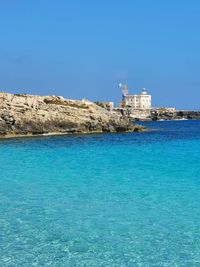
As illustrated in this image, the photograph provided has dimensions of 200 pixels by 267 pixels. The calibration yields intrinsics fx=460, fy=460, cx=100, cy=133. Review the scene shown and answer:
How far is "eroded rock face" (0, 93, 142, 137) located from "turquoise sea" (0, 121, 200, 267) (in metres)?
28.3

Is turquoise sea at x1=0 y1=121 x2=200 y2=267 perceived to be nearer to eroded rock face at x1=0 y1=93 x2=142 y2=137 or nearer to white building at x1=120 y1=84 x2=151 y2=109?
eroded rock face at x1=0 y1=93 x2=142 y2=137

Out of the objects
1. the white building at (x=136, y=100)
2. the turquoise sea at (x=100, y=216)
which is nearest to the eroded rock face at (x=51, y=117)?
the turquoise sea at (x=100, y=216)

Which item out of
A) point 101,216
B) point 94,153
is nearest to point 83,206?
point 101,216

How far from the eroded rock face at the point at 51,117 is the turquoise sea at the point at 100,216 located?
1114 inches

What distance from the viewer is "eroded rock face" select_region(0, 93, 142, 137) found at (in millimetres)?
50938

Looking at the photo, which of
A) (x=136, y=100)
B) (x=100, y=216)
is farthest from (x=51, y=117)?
(x=136, y=100)

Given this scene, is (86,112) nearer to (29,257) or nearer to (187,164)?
(187,164)

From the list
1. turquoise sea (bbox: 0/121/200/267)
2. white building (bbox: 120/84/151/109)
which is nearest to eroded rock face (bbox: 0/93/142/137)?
turquoise sea (bbox: 0/121/200/267)

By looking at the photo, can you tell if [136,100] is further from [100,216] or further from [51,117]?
[100,216]

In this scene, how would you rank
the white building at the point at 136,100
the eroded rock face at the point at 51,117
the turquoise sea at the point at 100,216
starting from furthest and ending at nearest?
1. the white building at the point at 136,100
2. the eroded rock face at the point at 51,117
3. the turquoise sea at the point at 100,216

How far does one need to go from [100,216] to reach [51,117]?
41.8m

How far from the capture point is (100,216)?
12.6 m

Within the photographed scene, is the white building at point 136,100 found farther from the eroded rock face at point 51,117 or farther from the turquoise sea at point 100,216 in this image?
the turquoise sea at point 100,216

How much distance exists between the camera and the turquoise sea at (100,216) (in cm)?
938
